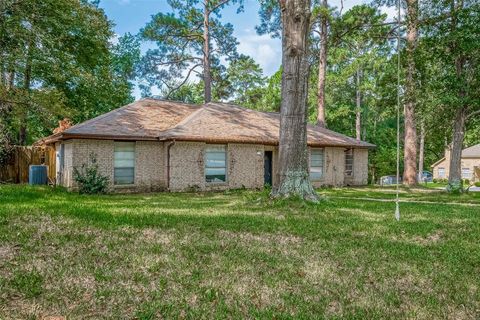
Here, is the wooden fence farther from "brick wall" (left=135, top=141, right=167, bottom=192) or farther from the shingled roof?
"brick wall" (left=135, top=141, right=167, bottom=192)

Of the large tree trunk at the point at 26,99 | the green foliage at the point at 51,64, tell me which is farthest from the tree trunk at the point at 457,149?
the large tree trunk at the point at 26,99

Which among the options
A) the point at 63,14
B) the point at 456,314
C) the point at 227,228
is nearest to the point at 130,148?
the point at 63,14

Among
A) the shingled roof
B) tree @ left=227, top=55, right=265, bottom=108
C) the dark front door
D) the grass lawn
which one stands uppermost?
tree @ left=227, top=55, right=265, bottom=108

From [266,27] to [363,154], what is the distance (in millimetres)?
11599

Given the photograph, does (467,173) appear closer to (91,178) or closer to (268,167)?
(268,167)

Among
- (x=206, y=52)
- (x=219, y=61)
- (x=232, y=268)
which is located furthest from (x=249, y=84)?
(x=232, y=268)

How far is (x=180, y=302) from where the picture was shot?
10.8ft

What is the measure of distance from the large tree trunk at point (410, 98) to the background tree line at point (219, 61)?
0.19ft

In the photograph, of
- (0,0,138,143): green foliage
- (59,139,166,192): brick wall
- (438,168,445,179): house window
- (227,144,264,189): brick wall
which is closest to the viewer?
(59,139,166,192): brick wall

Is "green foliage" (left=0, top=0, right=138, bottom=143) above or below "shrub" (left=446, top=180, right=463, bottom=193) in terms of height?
above

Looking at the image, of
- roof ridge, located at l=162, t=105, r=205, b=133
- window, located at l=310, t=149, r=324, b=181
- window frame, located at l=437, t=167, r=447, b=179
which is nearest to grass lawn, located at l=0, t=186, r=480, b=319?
roof ridge, located at l=162, t=105, r=205, b=133

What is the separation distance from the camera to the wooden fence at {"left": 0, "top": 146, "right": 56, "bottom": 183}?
739 inches

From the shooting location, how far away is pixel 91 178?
1423 centimetres

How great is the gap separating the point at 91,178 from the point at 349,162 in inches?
582
